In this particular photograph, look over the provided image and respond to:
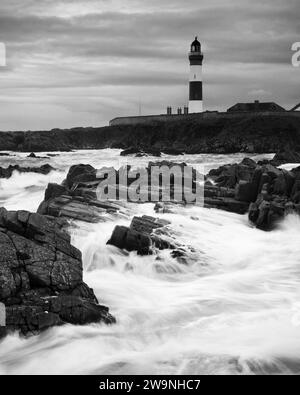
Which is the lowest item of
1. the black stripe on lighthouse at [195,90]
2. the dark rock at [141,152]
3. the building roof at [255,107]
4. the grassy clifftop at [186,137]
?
the dark rock at [141,152]

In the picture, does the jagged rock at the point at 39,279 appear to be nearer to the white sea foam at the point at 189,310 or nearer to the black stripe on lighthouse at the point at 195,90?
the white sea foam at the point at 189,310

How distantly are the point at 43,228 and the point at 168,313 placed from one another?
2879mm

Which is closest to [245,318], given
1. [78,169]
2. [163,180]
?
[163,180]

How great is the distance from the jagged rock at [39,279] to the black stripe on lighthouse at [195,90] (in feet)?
172

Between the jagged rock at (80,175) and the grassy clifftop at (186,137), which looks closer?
the jagged rock at (80,175)

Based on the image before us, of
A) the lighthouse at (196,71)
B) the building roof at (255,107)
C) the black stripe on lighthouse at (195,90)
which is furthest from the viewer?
the building roof at (255,107)

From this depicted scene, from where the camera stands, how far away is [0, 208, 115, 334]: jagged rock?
9.75m

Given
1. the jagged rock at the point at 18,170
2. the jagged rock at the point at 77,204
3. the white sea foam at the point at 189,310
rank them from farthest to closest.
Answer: the jagged rock at the point at 18,170 → the jagged rock at the point at 77,204 → the white sea foam at the point at 189,310

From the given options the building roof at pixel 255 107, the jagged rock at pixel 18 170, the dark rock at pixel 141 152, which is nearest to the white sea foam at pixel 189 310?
the jagged rock at pixel 18 170

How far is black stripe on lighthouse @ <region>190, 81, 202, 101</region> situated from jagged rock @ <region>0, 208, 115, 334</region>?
5231 cm

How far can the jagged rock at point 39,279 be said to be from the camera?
975 centimetres

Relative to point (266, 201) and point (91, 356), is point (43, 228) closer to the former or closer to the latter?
point (91, 356)

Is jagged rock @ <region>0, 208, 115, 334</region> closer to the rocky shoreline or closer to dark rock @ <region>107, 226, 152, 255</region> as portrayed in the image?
the rocky shoreline

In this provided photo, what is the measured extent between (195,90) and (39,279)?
54.4 metres
